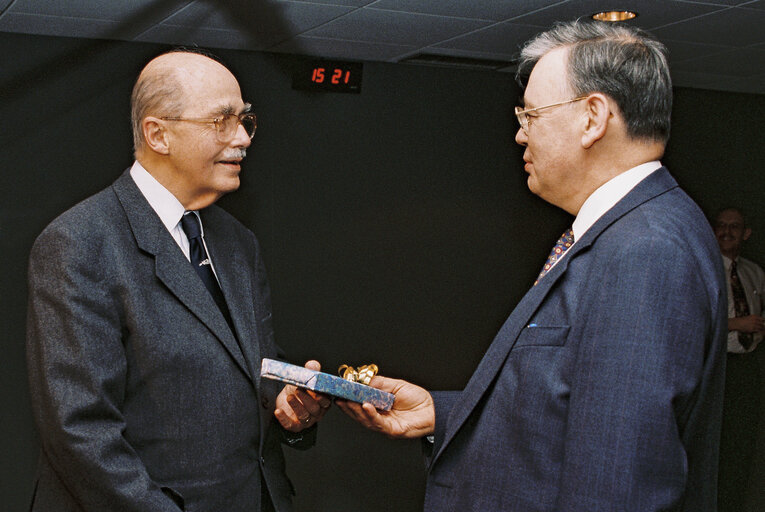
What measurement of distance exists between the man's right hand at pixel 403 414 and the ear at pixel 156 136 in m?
0.78

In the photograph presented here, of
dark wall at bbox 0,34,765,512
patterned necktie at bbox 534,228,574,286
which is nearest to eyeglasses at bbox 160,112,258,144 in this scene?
patterned necktie at bbox 534,228,574,286

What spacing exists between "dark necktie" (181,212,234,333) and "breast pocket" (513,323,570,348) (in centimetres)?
87

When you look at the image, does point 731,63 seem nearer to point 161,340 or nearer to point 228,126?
point 228,126

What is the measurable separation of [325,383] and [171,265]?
0.47 m

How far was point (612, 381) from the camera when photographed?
1.28m

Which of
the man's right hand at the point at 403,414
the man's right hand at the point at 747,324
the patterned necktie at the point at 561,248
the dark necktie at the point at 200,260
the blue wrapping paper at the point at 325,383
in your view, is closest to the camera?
the patterned necktie at the point at 561,248

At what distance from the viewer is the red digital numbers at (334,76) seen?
5086mm

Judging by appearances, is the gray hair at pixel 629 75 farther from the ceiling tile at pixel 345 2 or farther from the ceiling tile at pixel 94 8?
the ceiling tile at pixel 94 8

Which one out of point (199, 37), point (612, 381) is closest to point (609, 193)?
point (612, 381)

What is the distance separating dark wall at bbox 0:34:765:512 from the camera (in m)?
4.45

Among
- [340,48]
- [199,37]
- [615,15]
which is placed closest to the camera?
[615,15]

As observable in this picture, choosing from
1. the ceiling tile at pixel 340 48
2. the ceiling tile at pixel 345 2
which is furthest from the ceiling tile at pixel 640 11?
the ceiling tile at pixel 340 48

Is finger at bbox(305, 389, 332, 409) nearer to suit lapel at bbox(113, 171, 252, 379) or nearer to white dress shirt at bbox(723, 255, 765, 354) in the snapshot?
suit lapel at bbox(113, 171, 252, 379)

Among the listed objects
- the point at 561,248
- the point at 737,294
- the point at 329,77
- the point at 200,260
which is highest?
the point at 329,77
